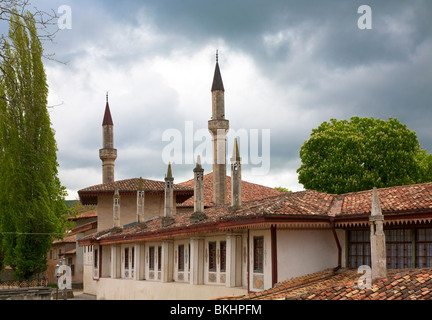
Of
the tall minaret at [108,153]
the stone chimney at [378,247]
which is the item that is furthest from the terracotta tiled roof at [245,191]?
the stone chimney at [378,247]

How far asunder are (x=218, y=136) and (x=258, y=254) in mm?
21962

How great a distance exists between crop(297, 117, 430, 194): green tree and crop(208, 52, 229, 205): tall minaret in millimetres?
5078

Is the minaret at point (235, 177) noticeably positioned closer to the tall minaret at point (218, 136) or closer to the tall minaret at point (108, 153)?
the tall minaret at point (218, 136)

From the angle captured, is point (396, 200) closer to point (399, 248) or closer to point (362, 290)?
point (399, 248)

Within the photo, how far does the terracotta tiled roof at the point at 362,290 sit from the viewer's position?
433 inches

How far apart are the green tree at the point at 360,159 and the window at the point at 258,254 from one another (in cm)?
1820

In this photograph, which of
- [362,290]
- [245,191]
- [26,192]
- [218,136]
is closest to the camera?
[362,290]

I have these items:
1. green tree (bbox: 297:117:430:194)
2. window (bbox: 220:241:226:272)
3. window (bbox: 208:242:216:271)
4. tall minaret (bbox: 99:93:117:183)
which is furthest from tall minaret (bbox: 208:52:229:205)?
window (bbox: 220:241:226:272)

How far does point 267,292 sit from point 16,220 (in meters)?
22.3

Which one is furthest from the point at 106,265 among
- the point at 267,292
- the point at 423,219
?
the point at 423,219

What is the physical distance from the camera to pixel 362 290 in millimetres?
11836

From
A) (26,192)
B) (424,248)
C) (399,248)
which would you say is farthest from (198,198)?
(26,192)
